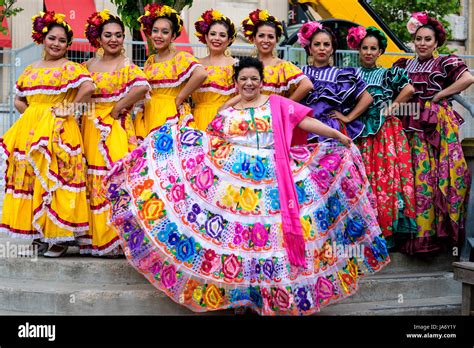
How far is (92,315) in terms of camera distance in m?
6.37

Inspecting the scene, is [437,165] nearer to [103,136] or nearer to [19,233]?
[103,136]

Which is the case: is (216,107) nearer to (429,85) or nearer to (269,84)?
(269,84)

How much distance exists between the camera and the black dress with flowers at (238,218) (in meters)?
5.82

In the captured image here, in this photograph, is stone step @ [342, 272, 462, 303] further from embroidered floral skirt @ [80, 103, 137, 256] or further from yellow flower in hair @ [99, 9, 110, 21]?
yellow flower in hair @ [99, 9, 110, 21]

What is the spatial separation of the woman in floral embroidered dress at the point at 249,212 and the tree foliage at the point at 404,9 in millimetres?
10780

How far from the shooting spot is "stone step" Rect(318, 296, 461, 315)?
659 cm

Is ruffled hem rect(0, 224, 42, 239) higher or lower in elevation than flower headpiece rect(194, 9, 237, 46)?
lower

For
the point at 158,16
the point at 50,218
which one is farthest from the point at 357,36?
the point at 50,218

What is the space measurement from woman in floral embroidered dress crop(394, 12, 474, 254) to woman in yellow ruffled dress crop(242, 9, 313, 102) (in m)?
1.00

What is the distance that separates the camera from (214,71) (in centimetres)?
764

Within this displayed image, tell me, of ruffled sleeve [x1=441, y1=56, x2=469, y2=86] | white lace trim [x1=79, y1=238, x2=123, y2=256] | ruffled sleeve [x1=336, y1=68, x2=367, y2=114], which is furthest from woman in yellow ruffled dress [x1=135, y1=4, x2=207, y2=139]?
ruffled sleeve [x1=441, y1=56, x2=469, y2=86]

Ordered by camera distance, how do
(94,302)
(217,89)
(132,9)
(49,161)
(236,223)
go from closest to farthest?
(236,223), (94,302), (49,161), (217,89), (132,9)

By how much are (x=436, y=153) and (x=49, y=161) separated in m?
3.25

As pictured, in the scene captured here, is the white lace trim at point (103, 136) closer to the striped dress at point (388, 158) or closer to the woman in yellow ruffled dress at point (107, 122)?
the woman in yellow ruffled dress at point (107, 122)
